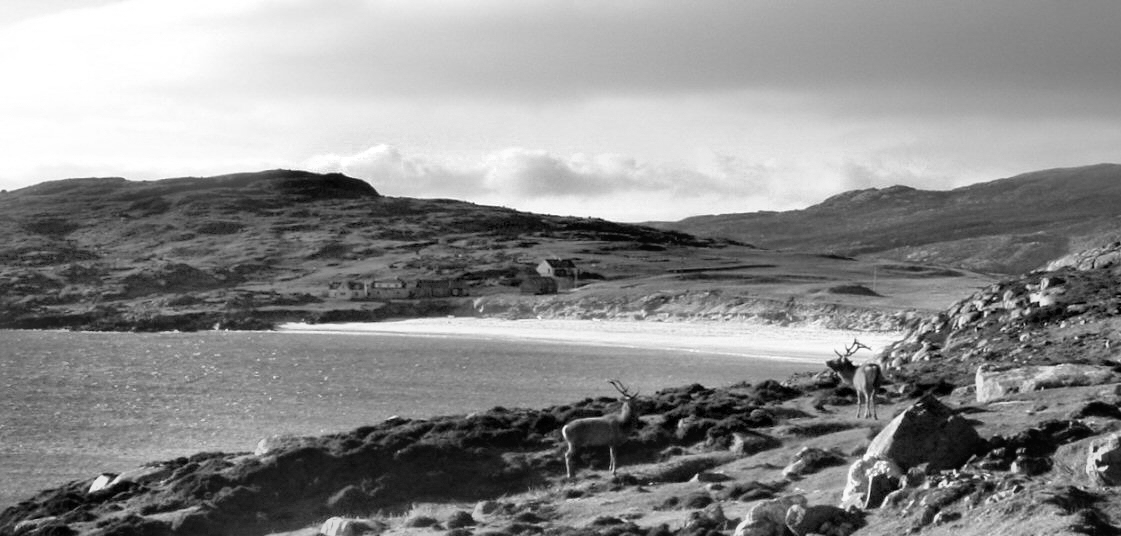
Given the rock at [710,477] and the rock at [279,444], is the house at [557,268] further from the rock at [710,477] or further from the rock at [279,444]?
the rock at [710,477]

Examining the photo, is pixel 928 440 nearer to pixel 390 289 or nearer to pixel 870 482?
pixel 870 482

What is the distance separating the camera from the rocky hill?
16438mm

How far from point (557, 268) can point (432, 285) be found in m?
16.4

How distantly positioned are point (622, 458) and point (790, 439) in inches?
138

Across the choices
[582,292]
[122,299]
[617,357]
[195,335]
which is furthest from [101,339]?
[617,357]

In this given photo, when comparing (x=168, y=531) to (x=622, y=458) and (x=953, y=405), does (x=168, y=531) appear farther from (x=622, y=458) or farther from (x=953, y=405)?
(x=953, y=405)

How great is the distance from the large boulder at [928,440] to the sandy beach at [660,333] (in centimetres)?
6742

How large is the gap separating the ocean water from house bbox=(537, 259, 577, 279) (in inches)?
1589

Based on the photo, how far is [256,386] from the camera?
78125mm

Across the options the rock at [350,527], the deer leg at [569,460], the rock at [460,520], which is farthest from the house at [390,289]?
the rock at [460,520]

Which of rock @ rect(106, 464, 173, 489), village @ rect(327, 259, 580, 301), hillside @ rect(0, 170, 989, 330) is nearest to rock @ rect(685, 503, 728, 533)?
rock @ rect(106, 464, 173, 489)

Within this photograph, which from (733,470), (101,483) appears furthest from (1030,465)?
(101,483)

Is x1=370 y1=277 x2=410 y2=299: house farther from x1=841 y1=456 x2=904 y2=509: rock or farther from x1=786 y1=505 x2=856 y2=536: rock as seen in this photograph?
x1=786 y1=505 x2=856 y2=536: rock

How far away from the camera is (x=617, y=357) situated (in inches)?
3688
